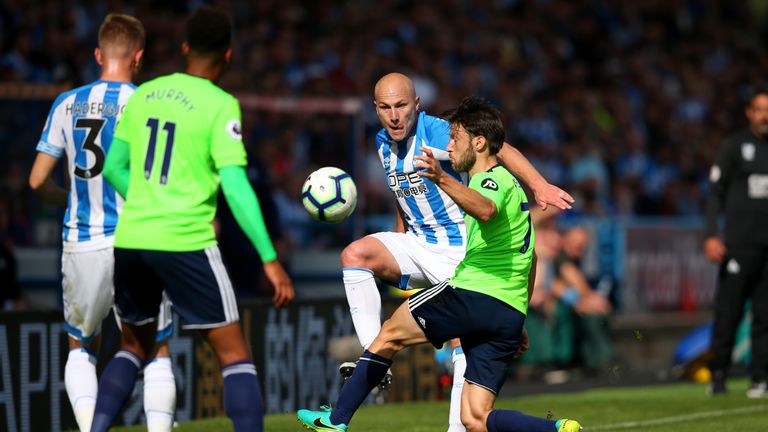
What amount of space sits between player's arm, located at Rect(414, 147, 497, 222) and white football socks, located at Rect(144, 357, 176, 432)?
1769 millimetres

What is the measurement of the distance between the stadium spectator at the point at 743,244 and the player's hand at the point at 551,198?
4.87 metres

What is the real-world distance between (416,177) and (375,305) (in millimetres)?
797

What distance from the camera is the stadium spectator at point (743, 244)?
37.9 ft

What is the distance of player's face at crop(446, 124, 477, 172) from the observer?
6898 millimetres

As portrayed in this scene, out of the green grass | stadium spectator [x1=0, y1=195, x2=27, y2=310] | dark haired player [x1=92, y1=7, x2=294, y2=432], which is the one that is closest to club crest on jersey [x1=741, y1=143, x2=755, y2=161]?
the green grass

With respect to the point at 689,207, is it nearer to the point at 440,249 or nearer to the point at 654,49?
the point at 654,49

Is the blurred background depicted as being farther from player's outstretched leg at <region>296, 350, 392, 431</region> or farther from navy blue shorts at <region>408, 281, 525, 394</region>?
player's outstretched leg at <region>296, 350, 392, 431</region>

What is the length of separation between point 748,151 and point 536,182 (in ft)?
16.8

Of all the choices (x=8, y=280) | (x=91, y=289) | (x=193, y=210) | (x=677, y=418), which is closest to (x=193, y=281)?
(x=193, y=210)

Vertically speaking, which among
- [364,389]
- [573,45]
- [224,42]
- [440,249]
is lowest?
[364,389]

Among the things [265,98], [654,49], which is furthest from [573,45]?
[265,98]

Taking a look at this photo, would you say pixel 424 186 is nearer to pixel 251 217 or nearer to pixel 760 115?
pixel 251 217

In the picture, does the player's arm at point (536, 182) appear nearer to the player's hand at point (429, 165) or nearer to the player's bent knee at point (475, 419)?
the player's hand at point (429, 165)

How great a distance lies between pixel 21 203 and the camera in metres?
12.2
